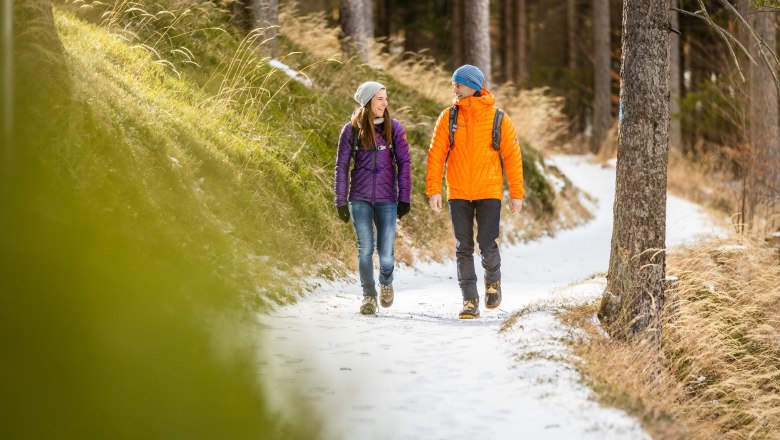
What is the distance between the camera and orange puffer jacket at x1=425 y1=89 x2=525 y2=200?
21.8ft

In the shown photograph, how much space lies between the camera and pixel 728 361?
6688mm

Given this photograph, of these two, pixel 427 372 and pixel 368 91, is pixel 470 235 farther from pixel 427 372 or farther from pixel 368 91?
pixel 427 372

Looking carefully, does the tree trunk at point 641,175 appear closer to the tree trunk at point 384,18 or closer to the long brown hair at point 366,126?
the long brown hair at point 366,126

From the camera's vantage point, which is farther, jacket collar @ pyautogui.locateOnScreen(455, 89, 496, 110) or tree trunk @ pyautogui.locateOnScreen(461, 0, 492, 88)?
tree trunk @ pyautogui.locateOnScreen(461, 0, 492, 88)

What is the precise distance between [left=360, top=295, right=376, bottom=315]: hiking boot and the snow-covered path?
10cm

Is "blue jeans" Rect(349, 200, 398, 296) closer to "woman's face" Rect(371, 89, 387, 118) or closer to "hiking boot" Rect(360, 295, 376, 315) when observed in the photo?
"hiking boot" Rect(360, 295, 376, 315)

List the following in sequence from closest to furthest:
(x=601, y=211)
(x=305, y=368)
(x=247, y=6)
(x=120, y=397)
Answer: (x=120, y=397) → (x=305, y=368) → (x=247, y=6) → (x=601, y=211)

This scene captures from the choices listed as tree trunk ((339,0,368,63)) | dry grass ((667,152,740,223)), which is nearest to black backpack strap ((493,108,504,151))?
tree trunk ((339,0,368,63))

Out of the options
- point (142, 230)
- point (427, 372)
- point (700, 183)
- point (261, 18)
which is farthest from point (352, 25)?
point (700, 183)

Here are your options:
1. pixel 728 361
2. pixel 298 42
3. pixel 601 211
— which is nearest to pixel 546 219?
pixel 601 211

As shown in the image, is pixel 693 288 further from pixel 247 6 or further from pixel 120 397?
pixel 247 6

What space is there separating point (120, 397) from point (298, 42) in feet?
33.3

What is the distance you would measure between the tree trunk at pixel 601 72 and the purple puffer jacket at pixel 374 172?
18055 mm

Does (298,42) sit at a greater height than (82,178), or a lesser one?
greater
